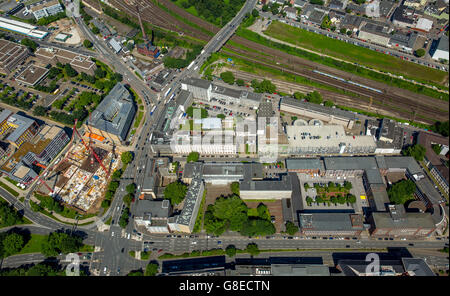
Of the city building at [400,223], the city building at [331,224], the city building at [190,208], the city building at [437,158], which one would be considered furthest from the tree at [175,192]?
the city building at [437,158]

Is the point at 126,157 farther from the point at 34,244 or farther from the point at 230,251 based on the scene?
the point at 230,251

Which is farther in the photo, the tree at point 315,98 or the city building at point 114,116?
the tree at point 315,98

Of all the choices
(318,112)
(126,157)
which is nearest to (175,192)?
(126,157)

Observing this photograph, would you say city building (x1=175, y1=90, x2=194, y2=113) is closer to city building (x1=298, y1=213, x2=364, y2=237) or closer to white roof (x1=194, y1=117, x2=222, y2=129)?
white roof (x1=194, y1=117, x2=222, y2=129)

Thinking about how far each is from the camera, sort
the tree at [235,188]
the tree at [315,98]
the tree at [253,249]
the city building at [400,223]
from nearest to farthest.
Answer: the city building at [400,223] → the tree at [253,249] → the tree at [235,188] → the tree at [315,98]

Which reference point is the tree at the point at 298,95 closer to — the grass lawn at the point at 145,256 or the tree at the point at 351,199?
the tree at the point at 351,199

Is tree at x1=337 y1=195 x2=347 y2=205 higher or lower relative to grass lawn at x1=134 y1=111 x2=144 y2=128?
lower

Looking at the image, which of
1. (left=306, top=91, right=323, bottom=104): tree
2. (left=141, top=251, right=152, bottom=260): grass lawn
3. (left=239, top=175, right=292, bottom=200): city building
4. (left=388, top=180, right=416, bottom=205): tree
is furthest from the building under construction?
(left=388, top=180, right=416, bottom=205): tree
